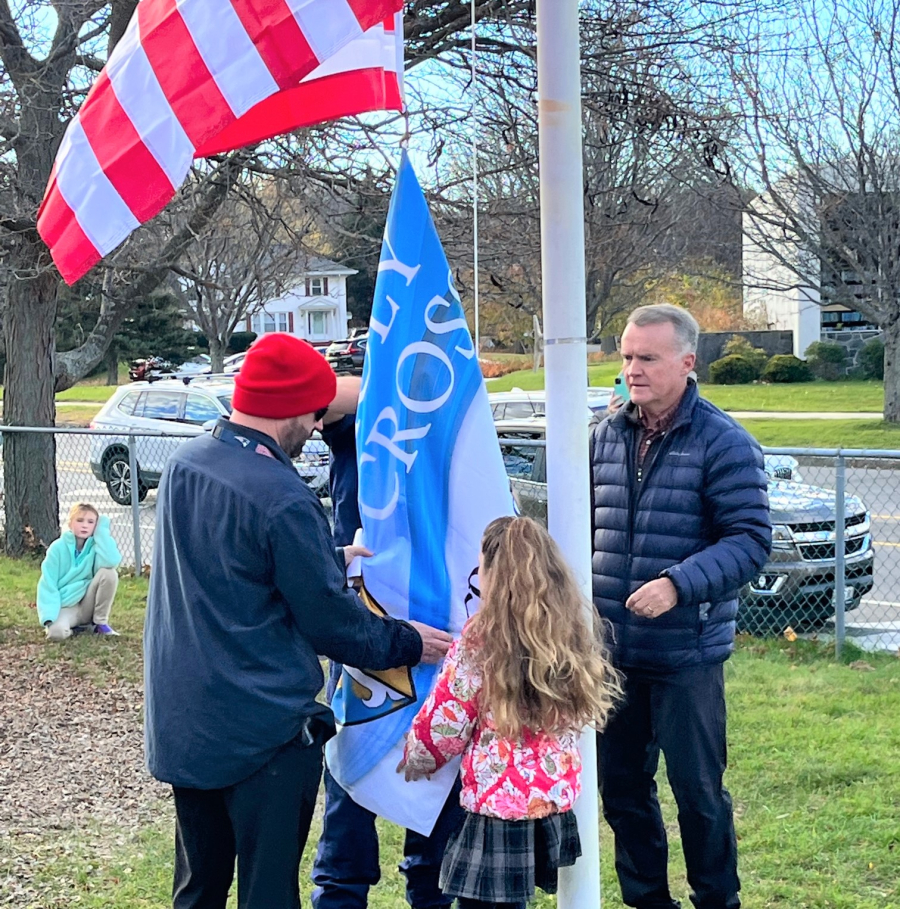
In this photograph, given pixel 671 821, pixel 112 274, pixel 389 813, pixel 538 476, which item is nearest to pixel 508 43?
pixel 538 476

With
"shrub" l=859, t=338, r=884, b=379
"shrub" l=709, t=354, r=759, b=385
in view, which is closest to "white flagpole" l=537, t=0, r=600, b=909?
"shrub" l=709, t=354, r=759, b=385

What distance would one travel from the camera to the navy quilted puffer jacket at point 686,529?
3.38 metres

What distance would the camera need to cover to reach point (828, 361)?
3362 centimetres

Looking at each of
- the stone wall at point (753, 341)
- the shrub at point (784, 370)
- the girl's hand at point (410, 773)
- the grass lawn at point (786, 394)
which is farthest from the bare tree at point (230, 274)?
the girl's hand at point (410, 773)

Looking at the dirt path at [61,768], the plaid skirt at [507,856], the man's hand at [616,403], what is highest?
the man's hand at [616,403]

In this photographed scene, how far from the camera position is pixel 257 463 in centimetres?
277

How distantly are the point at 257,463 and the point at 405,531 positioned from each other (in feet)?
2.31

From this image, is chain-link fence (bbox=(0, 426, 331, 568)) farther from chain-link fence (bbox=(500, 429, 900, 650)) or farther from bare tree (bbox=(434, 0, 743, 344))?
chain-link fence (bbox=(500, 429, 900, 650))

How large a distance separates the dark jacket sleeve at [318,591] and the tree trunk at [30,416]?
9.00 meters

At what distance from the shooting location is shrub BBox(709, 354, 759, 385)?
32.8 m

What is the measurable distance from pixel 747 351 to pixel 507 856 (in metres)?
32.9

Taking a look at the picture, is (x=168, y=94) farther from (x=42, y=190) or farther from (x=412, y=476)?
(x=42, y=190)

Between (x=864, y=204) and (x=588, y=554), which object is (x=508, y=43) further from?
(x=864, y=204)

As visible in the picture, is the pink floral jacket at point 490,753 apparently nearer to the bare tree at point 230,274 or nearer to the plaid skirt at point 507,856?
the plaid skirt at point 507,856
